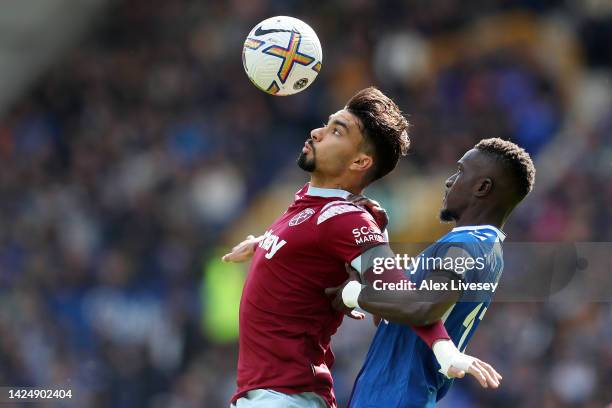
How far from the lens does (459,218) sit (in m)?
5.46

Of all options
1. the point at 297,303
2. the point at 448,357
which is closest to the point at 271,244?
the point at 297,303

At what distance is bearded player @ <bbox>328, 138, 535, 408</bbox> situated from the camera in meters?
4.93

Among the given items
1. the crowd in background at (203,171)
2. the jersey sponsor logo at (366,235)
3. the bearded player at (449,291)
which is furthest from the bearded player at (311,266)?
the crowd in background at (203,171)

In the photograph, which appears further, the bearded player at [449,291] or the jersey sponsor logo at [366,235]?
the jersey sponsor logo at [366,235]

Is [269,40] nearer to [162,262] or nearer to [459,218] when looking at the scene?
[459,218]

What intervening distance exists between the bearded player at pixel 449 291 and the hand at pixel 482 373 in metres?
0.10

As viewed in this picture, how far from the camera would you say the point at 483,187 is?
541 cm

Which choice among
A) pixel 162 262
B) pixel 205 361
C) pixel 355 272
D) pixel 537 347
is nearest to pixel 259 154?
pixel 162 262

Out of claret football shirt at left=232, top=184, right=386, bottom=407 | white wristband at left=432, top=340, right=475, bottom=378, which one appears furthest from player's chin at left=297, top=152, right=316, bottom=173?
white wristband at left=432, top=340, right=475, bottom=378

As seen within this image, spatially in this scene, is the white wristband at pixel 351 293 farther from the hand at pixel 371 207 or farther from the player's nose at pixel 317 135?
the player's nose at pixel 317 135

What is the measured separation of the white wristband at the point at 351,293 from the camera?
5020mm

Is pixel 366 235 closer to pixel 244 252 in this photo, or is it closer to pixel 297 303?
pixel 297 303

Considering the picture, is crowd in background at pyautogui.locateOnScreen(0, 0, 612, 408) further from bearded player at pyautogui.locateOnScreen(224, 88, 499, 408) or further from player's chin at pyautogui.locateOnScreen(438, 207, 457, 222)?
bearded player at pyautogui.locateOnScreen(224, 88, 499, 408)

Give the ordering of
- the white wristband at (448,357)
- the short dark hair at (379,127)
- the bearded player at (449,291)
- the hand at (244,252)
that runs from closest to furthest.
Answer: the white wristband at (448,357) < the bearded player at (449,291) < the short dark hair at (379,127) < the hand at (244,252)
